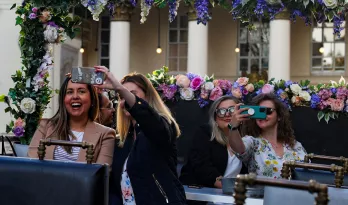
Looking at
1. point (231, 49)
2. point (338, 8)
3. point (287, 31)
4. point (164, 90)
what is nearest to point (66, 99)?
point (338, 8)

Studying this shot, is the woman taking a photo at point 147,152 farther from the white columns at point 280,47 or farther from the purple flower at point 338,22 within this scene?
the white columns at point 280,47

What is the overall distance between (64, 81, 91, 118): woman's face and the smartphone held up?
49 cm

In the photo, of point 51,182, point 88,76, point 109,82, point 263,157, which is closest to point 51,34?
point 263,157

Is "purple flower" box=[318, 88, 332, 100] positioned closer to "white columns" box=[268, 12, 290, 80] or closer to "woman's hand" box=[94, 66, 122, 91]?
"woman's hand" box=[94, 66, 122, 91]

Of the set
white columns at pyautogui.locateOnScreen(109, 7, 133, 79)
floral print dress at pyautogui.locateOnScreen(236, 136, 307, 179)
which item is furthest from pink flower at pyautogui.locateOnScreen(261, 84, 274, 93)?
white columns at pyautogui.locateOnScreen(109, 7, 133, 79)

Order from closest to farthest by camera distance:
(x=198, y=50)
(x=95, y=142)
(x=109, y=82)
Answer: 1. (x=109, y=82)
2. (x=95, y=142)
3. (x=198, y=50)

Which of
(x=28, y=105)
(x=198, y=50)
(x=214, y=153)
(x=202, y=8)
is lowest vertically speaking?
(x=214, y=153)

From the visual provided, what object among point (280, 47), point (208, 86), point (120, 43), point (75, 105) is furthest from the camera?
point (120, 43)

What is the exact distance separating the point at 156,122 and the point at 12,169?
867 mm

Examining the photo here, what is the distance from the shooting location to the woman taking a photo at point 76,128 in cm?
433

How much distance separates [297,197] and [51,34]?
3.92 metres

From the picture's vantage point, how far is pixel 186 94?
25.2ft

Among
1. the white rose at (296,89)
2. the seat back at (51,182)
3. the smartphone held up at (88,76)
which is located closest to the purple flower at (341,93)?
the white rose at (296,89)

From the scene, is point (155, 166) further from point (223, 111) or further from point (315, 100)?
point (315, 100)
